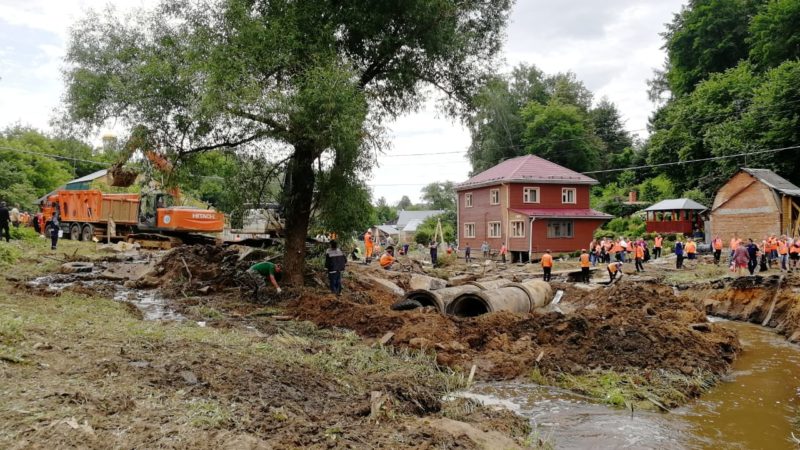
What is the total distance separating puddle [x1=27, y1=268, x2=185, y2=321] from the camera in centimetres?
1214

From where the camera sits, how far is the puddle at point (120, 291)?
1214 cm

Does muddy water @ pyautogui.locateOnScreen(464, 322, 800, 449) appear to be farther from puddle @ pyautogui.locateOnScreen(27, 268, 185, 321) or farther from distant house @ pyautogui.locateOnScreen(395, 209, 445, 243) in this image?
distant house @ pyautogui.locateOnScreen(395, 209, 445, 243)

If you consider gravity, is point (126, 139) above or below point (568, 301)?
above

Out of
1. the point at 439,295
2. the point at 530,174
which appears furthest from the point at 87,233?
the point at 530,174

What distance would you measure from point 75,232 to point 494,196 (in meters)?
27.3

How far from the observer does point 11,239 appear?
940 inches

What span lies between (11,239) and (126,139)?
14.4 m

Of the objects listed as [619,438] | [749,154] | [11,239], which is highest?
[749,154]

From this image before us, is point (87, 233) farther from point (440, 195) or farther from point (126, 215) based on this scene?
point (440, 195)

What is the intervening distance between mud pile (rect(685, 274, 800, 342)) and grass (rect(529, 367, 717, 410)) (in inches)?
271

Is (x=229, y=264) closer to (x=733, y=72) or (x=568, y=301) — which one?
(x=568, y=301)

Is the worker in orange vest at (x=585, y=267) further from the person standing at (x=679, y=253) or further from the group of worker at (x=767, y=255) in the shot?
the group of worker at (x=767, y=255)

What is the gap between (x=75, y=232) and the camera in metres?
28.5

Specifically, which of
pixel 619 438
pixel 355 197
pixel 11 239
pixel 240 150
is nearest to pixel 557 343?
pixel 619 438
